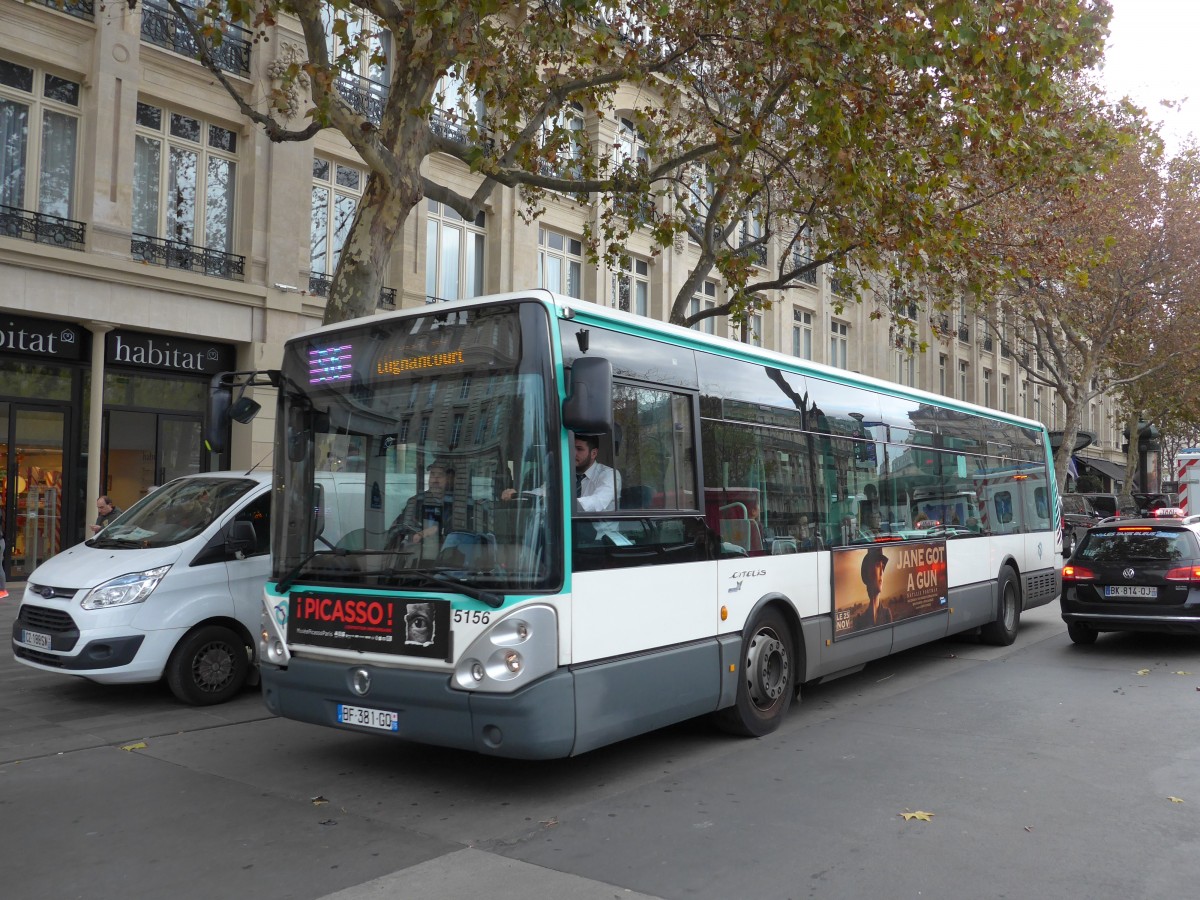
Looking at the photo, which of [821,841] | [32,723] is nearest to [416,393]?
[821,841]

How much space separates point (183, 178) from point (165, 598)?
11979mm

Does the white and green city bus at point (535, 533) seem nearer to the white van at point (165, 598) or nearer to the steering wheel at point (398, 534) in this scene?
the steering wheel at point (398, 534)

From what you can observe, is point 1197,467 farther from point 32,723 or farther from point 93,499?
point 32,723

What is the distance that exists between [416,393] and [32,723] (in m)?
4.45

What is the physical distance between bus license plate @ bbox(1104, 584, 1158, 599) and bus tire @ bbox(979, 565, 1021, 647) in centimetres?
124

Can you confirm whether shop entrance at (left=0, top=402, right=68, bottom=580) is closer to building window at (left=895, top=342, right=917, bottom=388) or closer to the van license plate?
the van license plate

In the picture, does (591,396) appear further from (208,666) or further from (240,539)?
(208,666)

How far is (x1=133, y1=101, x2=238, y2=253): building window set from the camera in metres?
17.2

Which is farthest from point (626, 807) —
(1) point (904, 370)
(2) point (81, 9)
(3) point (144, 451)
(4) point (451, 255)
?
(1) point (904, 370)

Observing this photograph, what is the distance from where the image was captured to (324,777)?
6.32m

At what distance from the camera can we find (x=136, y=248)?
664 inches

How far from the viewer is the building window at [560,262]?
24109mm

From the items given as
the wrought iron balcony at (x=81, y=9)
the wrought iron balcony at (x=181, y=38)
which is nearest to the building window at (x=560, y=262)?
the wrought iron balcony at (x=181, y=38)

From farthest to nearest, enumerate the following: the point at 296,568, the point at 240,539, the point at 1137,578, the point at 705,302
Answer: the point at 705,302, the point at 1137,578, the point at 240,539, the point at 296,568
